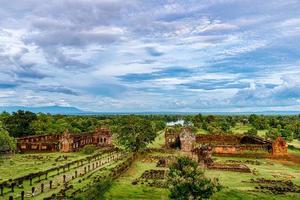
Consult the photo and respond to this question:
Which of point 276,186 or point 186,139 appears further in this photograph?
point 186,139

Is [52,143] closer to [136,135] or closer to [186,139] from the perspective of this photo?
[136,135]

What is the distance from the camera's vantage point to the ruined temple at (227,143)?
64.9 metres

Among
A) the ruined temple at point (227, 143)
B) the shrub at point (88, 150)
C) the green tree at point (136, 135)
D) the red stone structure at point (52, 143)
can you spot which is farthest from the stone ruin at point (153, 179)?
the red stone structure at point (52, 143)

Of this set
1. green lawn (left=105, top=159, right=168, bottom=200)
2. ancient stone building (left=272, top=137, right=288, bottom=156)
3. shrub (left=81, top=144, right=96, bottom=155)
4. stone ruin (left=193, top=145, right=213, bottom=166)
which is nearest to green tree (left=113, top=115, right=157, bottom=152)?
shrub (left=81, top=144, right=96, bottom=155)

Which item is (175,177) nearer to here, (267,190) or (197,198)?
(197,198)

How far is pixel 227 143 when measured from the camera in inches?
2975

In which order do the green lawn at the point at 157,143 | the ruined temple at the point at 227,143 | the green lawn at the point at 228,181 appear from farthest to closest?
the green lawn at the point at 157,143, the ruined temple at the point at 227,143, the green lawn at the point at 228,181

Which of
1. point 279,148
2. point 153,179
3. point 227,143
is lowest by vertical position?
point 153,179

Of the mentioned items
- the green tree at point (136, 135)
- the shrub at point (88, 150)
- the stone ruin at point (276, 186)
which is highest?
the green tree at point (136, 135)

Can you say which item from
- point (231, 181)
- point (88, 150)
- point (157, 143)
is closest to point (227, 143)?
point (157, 143)

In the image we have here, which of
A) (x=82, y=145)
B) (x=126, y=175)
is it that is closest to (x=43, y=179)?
(x=126, y=175)

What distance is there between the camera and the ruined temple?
213ft

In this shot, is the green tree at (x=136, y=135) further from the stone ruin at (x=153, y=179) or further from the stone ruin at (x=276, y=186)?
the stone ruin at (x=276, y=186)

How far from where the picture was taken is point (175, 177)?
27875 mm
